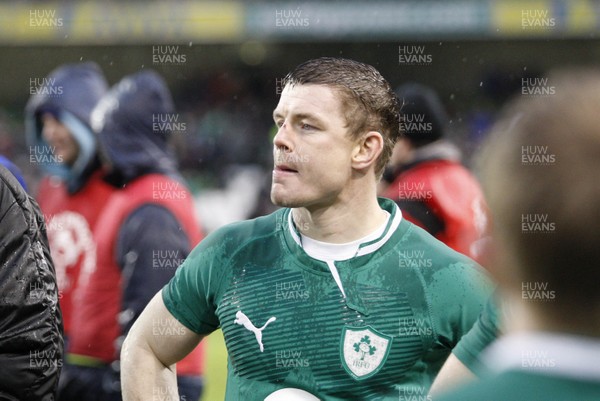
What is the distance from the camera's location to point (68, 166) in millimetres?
5781

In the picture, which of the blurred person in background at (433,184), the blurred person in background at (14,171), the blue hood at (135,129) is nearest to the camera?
the blurred person in background at (14,171)

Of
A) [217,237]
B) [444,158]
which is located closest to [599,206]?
[217,237]

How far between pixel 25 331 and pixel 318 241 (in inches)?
34.7

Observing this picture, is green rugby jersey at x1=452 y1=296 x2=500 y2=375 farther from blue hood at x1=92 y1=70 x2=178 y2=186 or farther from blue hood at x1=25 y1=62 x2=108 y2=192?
blue hood at x1=25 y1=62 x2=108 y2=192

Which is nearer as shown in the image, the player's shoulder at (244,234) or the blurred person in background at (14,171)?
the player's shoulder at (244,234)

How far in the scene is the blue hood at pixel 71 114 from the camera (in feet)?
18.9

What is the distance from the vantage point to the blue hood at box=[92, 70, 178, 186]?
5219 mm

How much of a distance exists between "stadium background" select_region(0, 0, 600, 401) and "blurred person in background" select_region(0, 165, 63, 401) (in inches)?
457

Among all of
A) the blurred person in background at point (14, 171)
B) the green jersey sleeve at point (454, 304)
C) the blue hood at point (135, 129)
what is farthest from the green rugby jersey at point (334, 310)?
the blue hood at point (135, 129)

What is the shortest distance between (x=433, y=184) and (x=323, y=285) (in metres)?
2.91

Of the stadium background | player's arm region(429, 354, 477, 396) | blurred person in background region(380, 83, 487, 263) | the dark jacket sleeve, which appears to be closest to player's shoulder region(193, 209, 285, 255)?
player's arm region(429, 354, 477, 396)

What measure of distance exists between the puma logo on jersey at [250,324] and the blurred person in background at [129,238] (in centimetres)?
172

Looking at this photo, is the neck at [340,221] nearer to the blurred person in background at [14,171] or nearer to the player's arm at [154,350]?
the player's arm at [154,350]

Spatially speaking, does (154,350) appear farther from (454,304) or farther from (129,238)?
(129,238)
